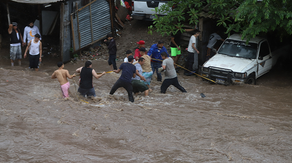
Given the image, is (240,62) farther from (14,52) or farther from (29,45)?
(14,52)

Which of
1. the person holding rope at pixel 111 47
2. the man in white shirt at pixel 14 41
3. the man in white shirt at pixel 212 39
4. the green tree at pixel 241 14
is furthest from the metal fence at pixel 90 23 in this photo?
the man in white shirt at pixel 212 39

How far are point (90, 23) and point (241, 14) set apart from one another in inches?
279

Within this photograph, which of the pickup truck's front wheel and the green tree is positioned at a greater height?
the green tree

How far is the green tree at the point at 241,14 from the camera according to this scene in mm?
8825

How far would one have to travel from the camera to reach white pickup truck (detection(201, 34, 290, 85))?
31.6 ft

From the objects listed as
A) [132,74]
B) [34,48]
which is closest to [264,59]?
[132,74]

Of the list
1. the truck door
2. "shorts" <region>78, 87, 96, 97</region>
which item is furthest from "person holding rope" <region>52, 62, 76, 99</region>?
the truck door

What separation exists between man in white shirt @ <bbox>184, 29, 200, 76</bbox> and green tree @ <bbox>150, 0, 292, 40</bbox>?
55 centimetres

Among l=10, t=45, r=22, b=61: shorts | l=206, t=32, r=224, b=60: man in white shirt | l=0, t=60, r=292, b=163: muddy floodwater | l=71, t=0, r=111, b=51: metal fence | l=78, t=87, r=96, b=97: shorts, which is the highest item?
l=71, t=0, r=111, b=51: metal fence

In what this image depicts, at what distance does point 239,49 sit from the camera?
10.5 meters

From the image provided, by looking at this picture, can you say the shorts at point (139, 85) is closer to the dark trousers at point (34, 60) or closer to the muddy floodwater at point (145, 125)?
the muddy floodwater at point (145, 125)

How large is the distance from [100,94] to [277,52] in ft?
23.2

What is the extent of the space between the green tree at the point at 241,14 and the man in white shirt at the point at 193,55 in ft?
1.79

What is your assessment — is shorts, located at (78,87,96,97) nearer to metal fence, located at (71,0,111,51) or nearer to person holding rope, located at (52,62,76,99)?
person holding rope, located at (52,62,76,99)
